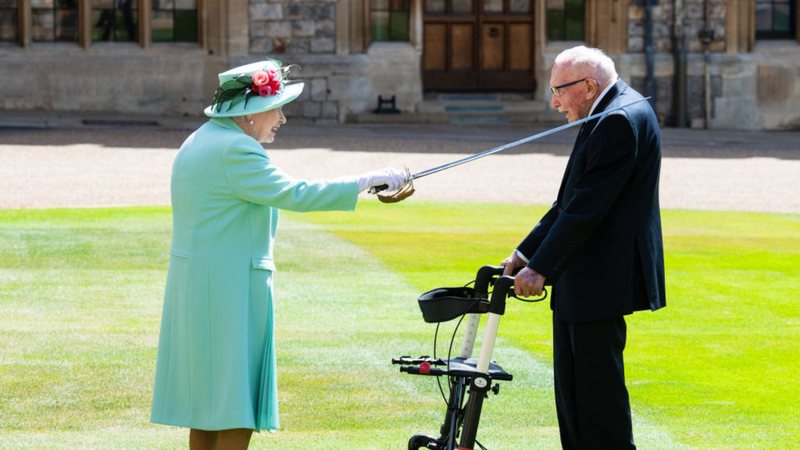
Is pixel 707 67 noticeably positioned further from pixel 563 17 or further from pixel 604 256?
pixel 604 256

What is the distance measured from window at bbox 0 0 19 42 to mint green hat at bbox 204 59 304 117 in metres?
21.0

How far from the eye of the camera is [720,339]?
9.37m

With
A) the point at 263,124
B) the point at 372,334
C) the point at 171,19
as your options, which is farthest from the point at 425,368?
the point at 171,19

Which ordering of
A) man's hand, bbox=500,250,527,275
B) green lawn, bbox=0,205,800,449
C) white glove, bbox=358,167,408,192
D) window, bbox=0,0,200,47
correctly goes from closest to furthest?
1. white glove, bbox=358,167,408,192
2. man's hand, bbox=500,250,527,275
3. green lawn, bbox=0,205,800,449
4. window, bbox=0,0,200,47

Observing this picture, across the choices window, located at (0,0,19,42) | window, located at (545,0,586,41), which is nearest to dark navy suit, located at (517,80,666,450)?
window, located at (545,0,586,41)

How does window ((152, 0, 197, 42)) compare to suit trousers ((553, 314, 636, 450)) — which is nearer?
suit trousers ((553, 314, 636, 450))

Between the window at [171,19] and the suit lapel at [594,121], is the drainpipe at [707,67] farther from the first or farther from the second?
the suit lapel at [594,121]

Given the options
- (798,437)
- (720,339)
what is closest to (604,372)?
(798,437)

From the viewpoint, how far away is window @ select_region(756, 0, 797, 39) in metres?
26.6

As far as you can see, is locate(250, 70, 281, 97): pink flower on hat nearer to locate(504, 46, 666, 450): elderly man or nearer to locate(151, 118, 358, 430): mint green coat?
locate(151, 118, 358, 430): mint green coat

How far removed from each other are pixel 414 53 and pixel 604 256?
66.5ft

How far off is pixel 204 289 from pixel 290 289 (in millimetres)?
5873

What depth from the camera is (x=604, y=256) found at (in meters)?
5.45

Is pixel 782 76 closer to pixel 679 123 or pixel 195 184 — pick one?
pixel 679 123
